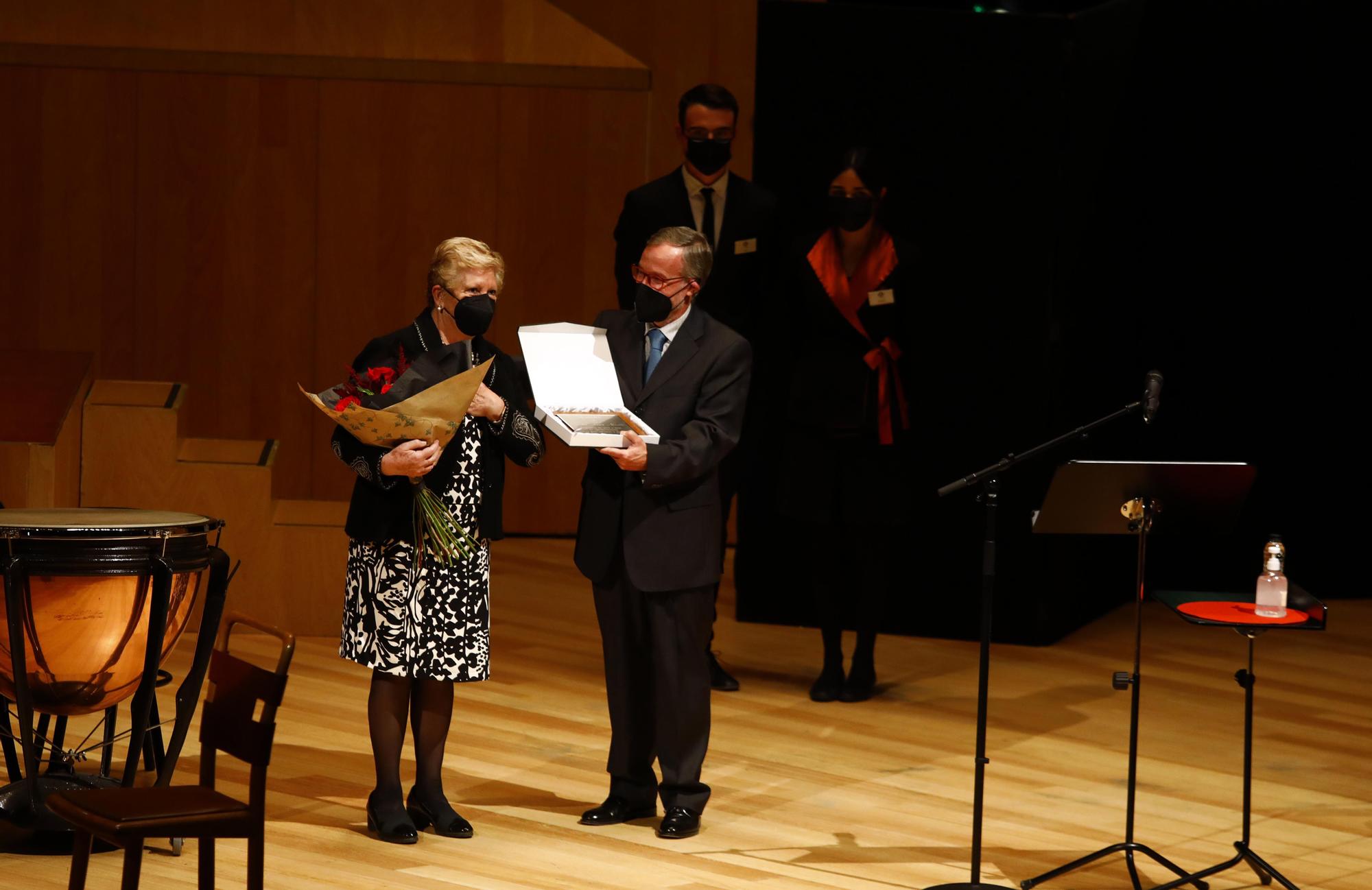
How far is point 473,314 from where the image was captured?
3992 mm

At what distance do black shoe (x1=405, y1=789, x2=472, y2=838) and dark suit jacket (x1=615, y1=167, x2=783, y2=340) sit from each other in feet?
6.22

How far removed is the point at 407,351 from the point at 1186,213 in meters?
4.19

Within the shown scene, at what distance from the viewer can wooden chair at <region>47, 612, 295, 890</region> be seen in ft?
9.78

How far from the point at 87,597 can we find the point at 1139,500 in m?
2.30

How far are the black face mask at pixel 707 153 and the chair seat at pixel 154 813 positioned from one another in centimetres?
303

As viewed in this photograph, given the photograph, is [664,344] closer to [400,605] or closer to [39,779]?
[400,605]

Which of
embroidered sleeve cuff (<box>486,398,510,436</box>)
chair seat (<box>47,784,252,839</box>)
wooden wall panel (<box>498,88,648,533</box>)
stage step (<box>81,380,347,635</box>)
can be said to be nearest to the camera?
chair seat (<box>47,784,252,839</box>)

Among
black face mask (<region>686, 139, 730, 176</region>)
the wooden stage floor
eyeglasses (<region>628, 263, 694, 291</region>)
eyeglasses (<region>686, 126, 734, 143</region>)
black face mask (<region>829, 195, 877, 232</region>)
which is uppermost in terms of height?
eyeglasses (<region>686, 126, 734, 143</region>)

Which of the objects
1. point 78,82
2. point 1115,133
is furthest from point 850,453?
point 78,82

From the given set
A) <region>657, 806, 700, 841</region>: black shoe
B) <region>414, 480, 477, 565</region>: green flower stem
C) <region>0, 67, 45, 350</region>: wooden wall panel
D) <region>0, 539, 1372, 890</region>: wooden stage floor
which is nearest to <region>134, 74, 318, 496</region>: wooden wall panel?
<region>0, 67, 45, 350</region>: wooden wall panel

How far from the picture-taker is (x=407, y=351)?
4.13m

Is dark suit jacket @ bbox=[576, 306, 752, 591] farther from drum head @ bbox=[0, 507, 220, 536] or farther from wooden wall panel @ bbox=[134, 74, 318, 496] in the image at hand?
wooden wall panel @ bbox=[134, 74, 318, 496]

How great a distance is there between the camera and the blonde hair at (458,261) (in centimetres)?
402

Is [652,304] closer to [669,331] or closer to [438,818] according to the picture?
[669,331]
